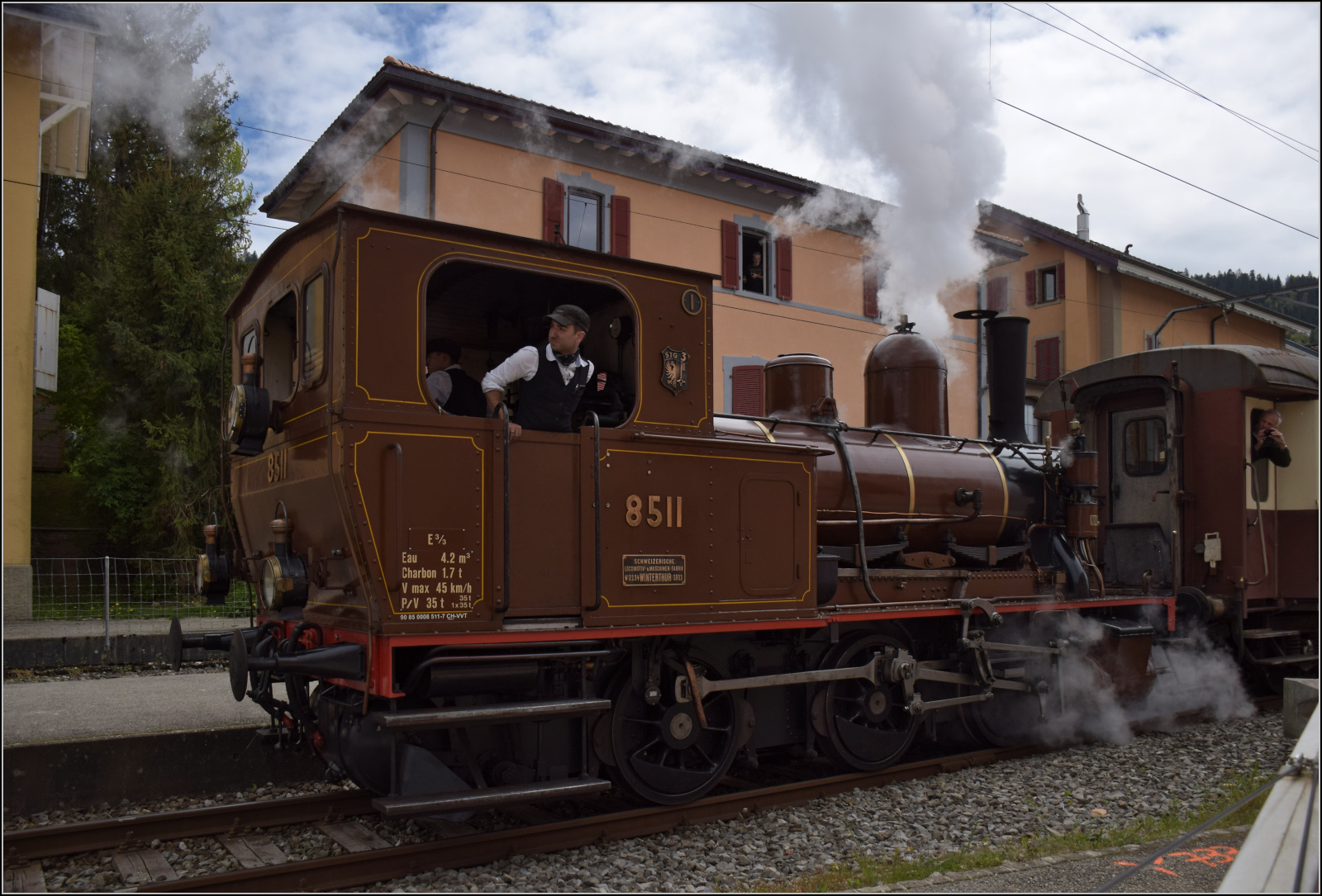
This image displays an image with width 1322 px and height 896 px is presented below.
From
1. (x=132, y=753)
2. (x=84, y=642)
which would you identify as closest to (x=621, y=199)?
(x=84, y=642)

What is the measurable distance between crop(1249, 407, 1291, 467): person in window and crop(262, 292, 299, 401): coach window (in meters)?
8.28

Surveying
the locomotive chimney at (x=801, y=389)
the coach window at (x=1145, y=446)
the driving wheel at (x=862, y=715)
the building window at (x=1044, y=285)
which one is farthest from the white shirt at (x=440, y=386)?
the building window at (x=1044, y=285)

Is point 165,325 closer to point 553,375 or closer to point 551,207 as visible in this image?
point 551,207

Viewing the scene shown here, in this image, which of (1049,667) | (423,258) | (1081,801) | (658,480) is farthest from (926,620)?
(423,258)

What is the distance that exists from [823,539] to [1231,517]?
4637 mm

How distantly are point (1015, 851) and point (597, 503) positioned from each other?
2.69 metres

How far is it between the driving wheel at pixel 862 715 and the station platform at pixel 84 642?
5950mm

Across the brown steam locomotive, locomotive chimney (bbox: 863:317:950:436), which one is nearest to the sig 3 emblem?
the brown steam locomotive

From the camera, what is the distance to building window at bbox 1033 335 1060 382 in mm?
24703

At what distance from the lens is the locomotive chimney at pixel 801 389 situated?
22.2 ft

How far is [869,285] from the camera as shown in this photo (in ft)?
59.0

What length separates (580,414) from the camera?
5211 millimetres

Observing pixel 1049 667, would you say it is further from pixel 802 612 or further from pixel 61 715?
pixel 61 715

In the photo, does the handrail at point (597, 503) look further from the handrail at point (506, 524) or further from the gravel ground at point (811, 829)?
the gravel ground at point (811, 829)
